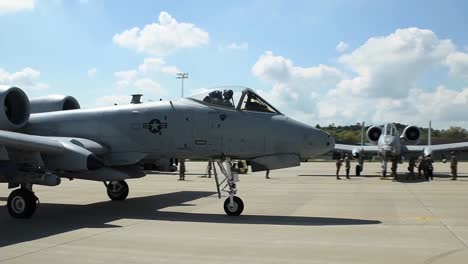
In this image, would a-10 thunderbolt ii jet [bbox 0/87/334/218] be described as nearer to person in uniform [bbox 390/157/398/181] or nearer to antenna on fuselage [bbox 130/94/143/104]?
antenna on fuselage [bbox 130/94/143/104]

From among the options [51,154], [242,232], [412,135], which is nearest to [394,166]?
[412,135]

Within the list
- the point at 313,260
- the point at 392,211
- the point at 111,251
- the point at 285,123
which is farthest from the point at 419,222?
the point at 111,251

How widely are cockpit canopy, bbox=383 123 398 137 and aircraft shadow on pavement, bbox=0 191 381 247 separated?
734 inches

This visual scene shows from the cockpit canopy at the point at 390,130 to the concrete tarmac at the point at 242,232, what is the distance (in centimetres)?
1489

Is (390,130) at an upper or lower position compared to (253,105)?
upper

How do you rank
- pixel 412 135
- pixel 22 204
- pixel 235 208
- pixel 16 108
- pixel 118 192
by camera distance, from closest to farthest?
1. pixel 22 204
2. pixel 235 208
3. pixel 16 108
4. pixel 118 192
5. pixel 412 135

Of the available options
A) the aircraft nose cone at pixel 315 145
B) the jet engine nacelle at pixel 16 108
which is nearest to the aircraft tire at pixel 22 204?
the jet engine nacelle at pixel 16 108

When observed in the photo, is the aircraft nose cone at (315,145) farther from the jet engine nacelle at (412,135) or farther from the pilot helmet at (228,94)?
the jet engine nacelle at (412,135)

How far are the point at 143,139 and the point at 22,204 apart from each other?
9.97 feet

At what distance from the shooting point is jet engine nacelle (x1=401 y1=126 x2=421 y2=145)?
33.0m

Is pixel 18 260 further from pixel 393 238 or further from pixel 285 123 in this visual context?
pixel 285 123

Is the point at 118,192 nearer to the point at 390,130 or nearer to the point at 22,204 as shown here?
the point at 22,204

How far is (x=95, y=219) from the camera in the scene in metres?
10.3

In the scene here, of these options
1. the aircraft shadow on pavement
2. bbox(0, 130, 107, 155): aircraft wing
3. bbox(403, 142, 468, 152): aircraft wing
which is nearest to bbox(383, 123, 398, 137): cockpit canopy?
bbox(403, 142, 468, 152): aircraft wing
